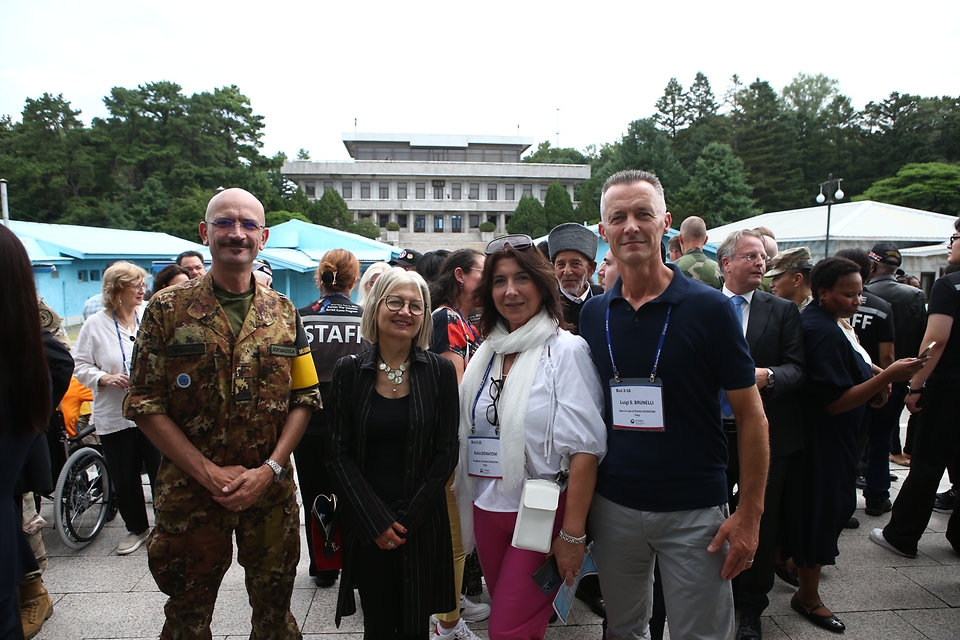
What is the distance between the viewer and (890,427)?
4684mm

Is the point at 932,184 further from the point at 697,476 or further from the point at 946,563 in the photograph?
the point at 697,476

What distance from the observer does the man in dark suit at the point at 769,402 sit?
2.87 meters

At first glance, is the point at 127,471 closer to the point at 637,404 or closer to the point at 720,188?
the point at 637,404

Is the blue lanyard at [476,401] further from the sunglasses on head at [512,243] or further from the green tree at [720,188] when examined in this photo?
the green tree at [720,188]

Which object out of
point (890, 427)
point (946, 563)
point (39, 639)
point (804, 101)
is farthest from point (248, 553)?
point (804, 101)

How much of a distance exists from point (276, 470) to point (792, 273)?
3.11 m

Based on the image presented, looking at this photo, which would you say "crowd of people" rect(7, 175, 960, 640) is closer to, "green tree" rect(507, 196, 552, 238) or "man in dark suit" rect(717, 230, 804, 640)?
"man in dark suit" rect(717, 230, 804, 640)

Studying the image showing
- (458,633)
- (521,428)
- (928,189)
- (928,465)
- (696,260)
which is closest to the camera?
(521,428)

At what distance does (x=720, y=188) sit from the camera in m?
43.8

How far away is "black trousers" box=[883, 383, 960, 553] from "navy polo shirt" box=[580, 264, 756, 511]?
8.24ft

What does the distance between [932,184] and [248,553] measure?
46722 millimetres

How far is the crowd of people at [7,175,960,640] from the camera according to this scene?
2016mm

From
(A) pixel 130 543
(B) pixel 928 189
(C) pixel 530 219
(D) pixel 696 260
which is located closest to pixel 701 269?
(D) pixel 696 260

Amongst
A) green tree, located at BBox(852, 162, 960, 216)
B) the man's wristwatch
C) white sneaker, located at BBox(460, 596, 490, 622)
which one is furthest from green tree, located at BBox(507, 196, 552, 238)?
the man's wristwatch
